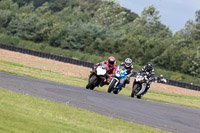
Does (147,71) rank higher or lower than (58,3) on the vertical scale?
lower

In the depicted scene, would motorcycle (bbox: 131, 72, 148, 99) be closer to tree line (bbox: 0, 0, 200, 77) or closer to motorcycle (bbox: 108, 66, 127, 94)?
motorcycle (bbox: 108, 66, 127, 94)

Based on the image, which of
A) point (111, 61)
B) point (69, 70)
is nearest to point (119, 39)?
point (69, 70)

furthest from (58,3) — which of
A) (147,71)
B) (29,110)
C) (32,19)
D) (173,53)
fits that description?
(29,110)

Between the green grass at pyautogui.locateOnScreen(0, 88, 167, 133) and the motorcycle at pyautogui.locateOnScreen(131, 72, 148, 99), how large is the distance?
8.24m

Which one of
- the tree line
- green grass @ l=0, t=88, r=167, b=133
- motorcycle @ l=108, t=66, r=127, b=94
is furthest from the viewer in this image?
the tree line

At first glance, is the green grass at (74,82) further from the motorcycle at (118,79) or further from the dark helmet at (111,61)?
the motorcycle at (118,79)

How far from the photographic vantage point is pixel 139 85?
20.1 metres

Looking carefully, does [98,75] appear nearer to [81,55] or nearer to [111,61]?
[111,61]

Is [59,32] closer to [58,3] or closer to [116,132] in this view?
[116,132]

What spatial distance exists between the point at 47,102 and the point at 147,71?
32.4ft

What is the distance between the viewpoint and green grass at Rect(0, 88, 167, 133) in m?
8.23

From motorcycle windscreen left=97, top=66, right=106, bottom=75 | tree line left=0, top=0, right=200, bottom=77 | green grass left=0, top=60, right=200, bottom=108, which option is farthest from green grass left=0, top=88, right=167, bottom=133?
tree line left=0, top=0, right=200, bottom=77

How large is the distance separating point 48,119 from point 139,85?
11084 mm

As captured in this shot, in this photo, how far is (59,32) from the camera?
2928 inches
